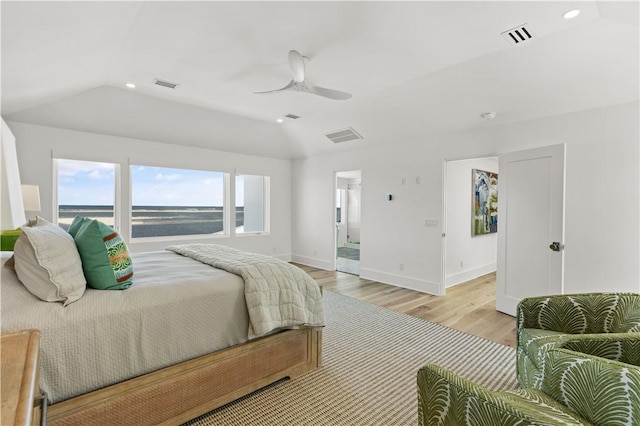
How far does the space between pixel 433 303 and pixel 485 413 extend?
3.30 metres

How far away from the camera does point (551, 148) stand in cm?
322

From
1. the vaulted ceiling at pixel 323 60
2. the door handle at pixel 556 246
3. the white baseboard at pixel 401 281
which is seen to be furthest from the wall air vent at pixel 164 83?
the door handle at pixel 556 246

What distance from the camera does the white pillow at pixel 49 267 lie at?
147cm

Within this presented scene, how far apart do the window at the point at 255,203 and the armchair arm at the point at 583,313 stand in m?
5.22

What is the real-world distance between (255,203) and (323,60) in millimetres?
4170

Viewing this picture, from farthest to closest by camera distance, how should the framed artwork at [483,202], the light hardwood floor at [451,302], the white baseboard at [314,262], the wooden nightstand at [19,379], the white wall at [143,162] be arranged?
the white baseboard at [314,262] < the framed artwork at [483,202] < the white wall at [143,162] < the light hardwood floor at [451,302] < the wooden nightstand at [19,379]

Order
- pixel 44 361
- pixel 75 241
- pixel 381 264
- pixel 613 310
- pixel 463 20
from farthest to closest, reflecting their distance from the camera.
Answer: pixel 381 264 → pixel 463 20 → pixel 613 310 → pixel 75 241 → pixel 44 361

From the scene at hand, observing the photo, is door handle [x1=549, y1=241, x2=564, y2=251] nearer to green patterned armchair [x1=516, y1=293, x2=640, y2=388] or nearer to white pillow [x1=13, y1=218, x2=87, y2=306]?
green patterned armchair [x1=516, y1=293, x2=640, y2=388]

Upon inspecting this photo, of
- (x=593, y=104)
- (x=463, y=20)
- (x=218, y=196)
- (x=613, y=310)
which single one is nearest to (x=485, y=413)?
(x=613, y=310)

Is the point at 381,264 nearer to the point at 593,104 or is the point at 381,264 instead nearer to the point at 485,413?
the point at 593,104

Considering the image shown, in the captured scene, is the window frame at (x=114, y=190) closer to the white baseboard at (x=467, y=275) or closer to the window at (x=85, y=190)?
the window at (x=85, y=190)

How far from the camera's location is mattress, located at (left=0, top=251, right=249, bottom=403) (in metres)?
1.35

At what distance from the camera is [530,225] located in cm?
346

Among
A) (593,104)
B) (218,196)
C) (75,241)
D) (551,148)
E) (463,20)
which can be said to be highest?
(463,20)
